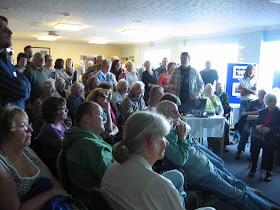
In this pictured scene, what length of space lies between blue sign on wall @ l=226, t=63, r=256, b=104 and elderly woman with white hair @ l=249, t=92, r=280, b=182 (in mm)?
3108

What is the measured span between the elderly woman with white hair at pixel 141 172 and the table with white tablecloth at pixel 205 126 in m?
2.62

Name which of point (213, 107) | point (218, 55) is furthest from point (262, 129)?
point (218, 55)

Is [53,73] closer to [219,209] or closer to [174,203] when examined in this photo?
[219,209]

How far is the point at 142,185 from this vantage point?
109 centimetres

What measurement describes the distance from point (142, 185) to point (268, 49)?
753 cm

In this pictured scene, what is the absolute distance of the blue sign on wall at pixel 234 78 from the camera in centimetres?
669

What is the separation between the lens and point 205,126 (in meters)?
3.98

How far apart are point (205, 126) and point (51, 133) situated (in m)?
2.66

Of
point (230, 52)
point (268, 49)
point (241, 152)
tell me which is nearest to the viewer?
point (241, 152)

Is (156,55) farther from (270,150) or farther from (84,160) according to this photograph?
(84,160)

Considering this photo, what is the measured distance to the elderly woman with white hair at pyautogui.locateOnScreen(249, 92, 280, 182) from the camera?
345 centimetres

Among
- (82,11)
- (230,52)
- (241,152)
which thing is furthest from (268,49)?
(82,11)

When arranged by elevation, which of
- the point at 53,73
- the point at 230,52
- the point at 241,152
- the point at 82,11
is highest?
the point at 82,11

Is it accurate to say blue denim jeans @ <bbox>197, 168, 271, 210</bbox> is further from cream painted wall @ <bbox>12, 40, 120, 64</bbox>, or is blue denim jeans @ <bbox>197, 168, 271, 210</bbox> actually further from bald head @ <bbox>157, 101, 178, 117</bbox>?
cream painted wall @ <bbox>12, 40, 120, 64</bbox>
